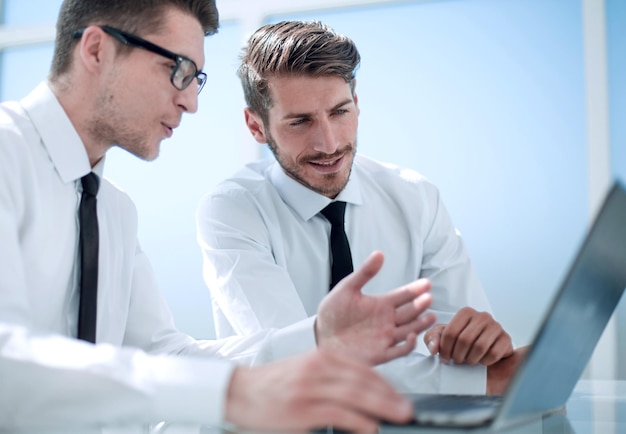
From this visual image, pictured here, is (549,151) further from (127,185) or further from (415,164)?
(127,185)

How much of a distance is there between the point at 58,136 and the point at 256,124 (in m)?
1.12

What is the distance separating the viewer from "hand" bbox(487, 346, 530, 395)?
161 centimetres

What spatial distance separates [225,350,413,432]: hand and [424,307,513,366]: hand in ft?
2.63

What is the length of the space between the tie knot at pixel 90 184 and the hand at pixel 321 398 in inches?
34.8

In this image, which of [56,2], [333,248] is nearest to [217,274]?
[333,248]

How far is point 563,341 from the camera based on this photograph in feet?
3.39

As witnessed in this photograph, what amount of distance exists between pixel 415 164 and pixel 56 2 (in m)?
2.97

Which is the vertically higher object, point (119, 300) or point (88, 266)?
point (88, 266)

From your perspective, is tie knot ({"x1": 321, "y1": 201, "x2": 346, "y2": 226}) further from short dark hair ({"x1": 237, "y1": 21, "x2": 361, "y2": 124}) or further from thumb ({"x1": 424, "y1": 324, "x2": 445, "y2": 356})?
thumb ({"x1": 424, "y1": 324, "x2": 445, "y2": 356})

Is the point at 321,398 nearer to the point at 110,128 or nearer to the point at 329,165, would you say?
the point at 110,128

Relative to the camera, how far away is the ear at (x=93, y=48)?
1693 mm

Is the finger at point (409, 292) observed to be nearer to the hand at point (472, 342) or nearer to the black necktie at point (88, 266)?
the hand at point (472, 342)

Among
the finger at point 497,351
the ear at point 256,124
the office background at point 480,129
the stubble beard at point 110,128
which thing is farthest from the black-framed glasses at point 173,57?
the office background at point 480,129

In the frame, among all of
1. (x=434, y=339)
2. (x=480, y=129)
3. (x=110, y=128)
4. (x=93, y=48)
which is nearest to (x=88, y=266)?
(x=110, y=128)
